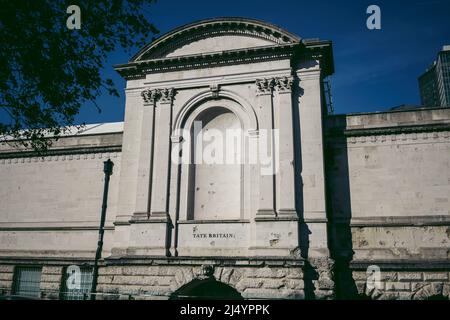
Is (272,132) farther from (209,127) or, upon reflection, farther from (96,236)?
(96,236)

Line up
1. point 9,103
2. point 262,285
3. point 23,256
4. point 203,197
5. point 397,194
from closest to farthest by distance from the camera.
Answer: point 9,103 → point 262,285 → point 397,194 → point 203,197 → point 23,256

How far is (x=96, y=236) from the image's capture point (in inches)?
892

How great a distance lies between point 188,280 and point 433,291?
10.3m

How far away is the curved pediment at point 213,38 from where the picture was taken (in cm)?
2169

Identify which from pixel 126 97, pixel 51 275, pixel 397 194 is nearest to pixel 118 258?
pixel 51 275

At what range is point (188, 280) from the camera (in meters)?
19.1

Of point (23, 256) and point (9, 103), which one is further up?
point (9, 103)

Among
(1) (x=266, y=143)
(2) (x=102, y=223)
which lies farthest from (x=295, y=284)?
(2) (x=102, y=223)

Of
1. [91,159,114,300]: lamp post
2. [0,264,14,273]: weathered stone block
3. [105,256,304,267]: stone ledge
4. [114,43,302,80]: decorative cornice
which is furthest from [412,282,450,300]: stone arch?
[0,264,14,273]: weathered stone block

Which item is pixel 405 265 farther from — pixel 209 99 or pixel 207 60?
pixel 207 60

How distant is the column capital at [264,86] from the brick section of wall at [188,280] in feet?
27.4

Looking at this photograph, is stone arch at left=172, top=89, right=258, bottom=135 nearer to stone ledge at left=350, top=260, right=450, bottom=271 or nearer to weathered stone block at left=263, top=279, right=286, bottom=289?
weathered stone block at left=263, top=279, right=286, bottom=289

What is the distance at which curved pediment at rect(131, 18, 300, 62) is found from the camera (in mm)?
21688

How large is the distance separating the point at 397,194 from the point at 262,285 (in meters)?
7.50
